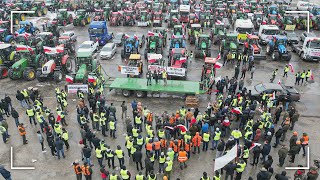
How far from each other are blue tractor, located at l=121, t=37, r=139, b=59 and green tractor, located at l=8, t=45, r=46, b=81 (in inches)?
250

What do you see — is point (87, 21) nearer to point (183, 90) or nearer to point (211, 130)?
point (183, 90)

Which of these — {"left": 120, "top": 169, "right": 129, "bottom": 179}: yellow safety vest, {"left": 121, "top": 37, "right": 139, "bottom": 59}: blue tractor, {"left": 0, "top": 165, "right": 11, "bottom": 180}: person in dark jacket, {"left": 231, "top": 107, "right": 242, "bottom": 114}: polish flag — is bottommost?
{"left": 0, "top": 165, "right": 11, "bottom": 180}: person in dark jacket

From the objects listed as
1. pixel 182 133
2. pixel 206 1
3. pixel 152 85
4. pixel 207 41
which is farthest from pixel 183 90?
pixel 206 1

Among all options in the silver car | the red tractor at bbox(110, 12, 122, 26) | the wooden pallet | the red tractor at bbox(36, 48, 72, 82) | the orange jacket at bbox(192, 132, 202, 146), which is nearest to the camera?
the orange jacket at bbox(192, 132, 202, 146)

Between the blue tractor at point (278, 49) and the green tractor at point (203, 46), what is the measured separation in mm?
5378

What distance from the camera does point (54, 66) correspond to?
21.4 metres

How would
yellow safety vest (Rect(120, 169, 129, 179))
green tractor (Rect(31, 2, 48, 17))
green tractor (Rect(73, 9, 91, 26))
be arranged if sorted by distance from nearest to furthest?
yellow safety vest (Rect(120, 169, 129, 179))
green tractor (Rect(73, 9, 91, 26))
green tractor (Rect(31, 2, 48, 17))

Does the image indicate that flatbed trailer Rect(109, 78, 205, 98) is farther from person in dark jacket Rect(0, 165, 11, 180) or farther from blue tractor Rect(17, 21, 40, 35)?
blue tractor Rect(17, 21, 40, 35)

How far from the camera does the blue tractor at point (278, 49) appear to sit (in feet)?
82.7

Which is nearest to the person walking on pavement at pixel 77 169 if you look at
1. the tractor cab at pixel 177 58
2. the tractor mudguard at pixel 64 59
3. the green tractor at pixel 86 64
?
the green tractor at pixel 86 64

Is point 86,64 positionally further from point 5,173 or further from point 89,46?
point 5,173

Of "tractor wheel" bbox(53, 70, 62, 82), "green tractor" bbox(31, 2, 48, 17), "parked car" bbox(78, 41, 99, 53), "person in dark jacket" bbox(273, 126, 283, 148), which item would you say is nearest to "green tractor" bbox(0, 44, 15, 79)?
"tractor wheel" bbox(53, 70, 62, 82)

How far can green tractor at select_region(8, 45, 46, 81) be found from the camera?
2108cm

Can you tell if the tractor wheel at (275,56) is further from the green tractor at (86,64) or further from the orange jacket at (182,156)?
the orange jacket at (182,156)
